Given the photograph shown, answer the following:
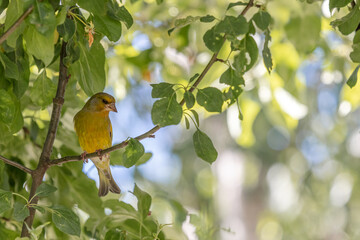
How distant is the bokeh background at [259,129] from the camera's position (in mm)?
3227

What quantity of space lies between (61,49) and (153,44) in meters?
2.20

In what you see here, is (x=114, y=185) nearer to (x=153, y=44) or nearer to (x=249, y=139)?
(x=249, y=139)

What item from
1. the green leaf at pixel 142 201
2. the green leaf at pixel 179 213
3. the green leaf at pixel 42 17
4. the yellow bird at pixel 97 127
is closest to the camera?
the green leaf at pixel 42 17

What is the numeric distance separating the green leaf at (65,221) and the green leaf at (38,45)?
53cm

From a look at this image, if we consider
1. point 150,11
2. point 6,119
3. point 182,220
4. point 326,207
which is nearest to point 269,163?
point 326,207

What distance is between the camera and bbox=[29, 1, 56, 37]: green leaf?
1514mm

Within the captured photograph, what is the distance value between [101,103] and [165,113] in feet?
6.40

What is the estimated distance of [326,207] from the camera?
48.6 ft

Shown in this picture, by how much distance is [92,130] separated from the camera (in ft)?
11.7

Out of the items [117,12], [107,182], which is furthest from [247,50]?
[107,182]

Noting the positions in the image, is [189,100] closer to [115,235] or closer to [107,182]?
[115,235]

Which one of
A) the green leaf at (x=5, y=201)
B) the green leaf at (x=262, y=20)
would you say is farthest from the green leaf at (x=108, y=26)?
the green leaf at (x=5, y=201)

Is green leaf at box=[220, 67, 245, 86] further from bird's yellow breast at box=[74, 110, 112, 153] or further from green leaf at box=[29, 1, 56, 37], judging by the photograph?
bird's yellow breast at box=[74, 110, 112, 153]

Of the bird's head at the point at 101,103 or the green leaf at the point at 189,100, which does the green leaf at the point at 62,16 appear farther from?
the bird's head at the point at 101,103
